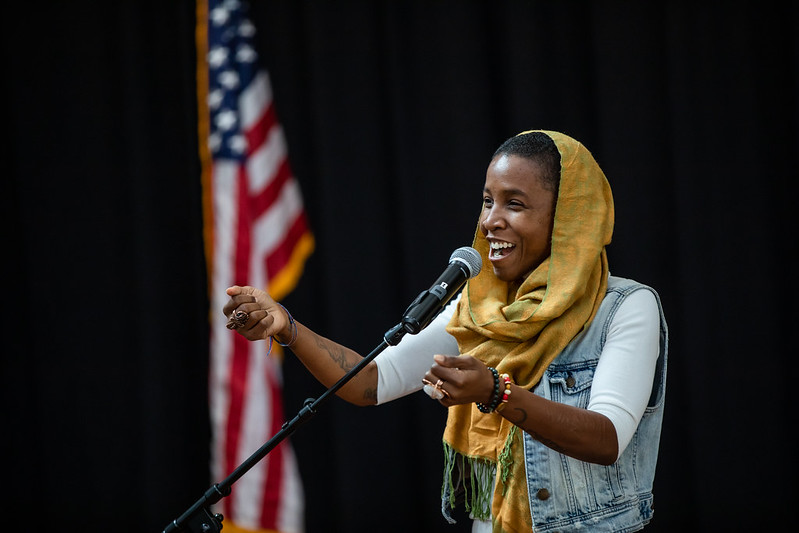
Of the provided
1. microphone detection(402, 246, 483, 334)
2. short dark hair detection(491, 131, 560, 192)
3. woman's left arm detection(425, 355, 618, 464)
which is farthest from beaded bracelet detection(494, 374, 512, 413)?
short dark hair detection(491, 131, 560, 192)

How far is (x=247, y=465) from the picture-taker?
125 cm

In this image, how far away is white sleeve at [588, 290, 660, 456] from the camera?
135 centimetres

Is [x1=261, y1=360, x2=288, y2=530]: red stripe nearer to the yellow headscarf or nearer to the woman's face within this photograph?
the yellow headscarf

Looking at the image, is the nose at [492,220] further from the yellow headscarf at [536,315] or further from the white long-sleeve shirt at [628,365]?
the white long-sleeve shirt at [628,365]

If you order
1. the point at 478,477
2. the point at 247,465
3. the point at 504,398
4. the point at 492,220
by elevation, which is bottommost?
the point at 478,477

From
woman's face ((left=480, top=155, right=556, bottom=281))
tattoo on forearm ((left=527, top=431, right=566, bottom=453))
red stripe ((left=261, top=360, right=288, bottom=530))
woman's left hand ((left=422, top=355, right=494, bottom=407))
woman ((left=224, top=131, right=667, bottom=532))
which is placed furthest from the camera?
red stripe ((left=261, top=360, right=288, bottom=530))

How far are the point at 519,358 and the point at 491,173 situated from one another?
0.38 metres

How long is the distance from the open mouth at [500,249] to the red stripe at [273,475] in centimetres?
146

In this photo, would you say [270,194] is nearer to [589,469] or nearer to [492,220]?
[492,220]

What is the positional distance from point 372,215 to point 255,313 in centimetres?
148

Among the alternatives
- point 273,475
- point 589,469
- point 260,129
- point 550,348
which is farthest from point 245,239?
point 589,469

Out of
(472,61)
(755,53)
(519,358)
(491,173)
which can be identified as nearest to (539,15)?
(472,61)

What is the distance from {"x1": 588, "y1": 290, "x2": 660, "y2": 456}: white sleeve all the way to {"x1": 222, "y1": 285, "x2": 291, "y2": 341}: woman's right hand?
593mm

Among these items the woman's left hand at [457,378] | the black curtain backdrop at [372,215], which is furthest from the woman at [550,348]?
the black curtain backdrop at [372,215]
